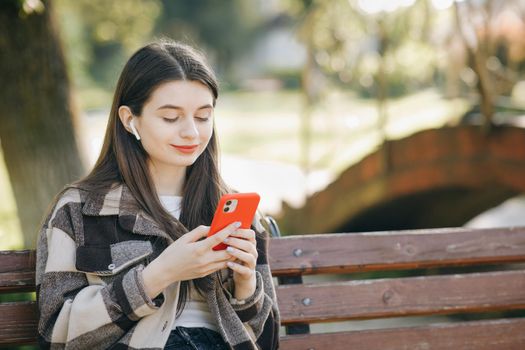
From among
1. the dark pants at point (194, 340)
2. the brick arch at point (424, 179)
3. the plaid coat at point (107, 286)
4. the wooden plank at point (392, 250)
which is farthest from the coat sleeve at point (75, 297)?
the brick arch at point (424, 179)

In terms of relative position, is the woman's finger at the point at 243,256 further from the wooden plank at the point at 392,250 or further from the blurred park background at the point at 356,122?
the blurred park background at the point at 356,122

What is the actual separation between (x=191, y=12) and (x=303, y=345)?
42.3 metres

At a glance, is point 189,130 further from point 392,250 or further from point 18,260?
point 392,250

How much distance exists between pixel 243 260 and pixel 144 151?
58cm

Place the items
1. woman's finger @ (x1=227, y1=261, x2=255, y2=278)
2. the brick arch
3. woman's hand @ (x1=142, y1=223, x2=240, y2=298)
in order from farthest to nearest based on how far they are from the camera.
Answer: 1. the brick arch
2. woman's finger @ (x1=227, y1=261, x2=255, y2=278)
3. woman's hand @ (x1=142, y1=223, x2=240, y2=298)

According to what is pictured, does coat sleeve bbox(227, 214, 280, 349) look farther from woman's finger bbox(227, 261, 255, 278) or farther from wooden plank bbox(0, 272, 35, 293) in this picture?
wooden plank bbox(0, 272, 35, 293)

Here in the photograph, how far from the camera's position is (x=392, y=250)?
10.3ft

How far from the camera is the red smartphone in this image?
2.24 meters

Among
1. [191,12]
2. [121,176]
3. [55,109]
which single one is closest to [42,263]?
[121,176]

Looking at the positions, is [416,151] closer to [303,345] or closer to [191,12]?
[303,345]

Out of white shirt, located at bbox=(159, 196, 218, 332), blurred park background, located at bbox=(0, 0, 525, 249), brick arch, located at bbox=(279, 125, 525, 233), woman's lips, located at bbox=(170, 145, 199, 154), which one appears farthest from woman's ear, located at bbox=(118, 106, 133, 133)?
brick arch, located at bbox=(279, 125, 525, 233)

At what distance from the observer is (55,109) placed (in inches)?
198

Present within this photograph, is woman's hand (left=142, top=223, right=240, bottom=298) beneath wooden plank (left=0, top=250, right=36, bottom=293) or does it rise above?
above

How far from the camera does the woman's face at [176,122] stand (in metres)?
2.50
